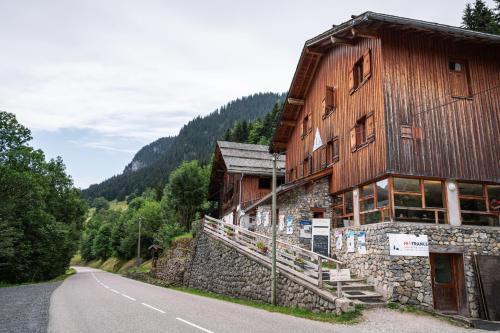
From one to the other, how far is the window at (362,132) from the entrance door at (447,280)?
557 cm

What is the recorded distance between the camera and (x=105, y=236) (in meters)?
81.4

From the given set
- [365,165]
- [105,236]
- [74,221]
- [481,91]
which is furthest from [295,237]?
[105,236]

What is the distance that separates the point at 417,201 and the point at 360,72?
7138 mm

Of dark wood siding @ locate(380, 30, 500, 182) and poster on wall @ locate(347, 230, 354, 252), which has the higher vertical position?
dark wood siding @ locate(380, 30, 500, 182)

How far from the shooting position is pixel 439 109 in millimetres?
15938

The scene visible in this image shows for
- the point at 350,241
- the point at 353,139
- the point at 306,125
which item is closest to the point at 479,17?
the point at 306,125

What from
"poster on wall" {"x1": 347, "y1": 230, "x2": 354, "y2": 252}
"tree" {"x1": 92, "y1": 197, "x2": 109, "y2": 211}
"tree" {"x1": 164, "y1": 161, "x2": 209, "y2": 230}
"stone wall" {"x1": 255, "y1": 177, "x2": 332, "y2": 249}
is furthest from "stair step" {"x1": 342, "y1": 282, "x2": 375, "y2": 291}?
"tree" {"x1": 92, "y1": 197, "x2": 109, "y2": 211}

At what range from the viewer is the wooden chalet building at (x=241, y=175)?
33062mm

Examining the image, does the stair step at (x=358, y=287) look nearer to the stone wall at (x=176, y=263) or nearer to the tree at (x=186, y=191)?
the stone wall at (x=176, y=263)

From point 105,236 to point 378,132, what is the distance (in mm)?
77701

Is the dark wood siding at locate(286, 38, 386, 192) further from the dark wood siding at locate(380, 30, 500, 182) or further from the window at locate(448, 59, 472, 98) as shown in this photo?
the window at locate(448, 59, 472, 98)

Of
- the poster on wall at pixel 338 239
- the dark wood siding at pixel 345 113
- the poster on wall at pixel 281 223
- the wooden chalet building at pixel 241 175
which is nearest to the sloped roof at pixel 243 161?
the wooden chalet building at pixel 241 175

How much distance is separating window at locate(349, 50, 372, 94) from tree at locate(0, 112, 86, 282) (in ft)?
90.8

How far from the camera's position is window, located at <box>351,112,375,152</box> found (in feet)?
53.6
